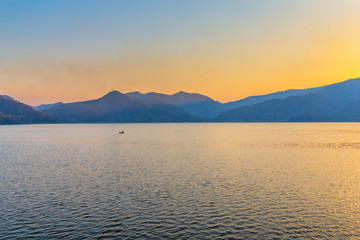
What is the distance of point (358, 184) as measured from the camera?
175 ft

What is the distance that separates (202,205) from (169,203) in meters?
4.73

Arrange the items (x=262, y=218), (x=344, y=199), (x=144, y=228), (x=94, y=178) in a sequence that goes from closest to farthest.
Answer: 1. (x=144, y=228)
2. (x=262, y=218)
3. (x=344, y=199)
4. (x=94, y=178)

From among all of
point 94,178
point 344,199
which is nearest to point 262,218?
point 344,199

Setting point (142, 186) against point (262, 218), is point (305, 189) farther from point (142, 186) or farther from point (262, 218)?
point (142, 186)

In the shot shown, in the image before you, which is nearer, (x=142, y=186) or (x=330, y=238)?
(x=330, y=238)

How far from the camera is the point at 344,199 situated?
42.8 m

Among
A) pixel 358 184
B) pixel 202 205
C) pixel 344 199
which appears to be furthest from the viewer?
pixel 358 184

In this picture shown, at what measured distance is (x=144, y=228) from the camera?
31.3 m

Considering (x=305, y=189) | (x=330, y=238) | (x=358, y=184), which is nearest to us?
(x=330, y=238)

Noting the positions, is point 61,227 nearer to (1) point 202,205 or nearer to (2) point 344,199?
(1) point 202,205

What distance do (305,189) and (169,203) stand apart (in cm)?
2485

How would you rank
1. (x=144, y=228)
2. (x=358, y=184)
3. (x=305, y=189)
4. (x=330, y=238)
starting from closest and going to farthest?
(x=330, y=238) < (x=144, y=228) < (x=305, y=189) < (x=358, y=184)

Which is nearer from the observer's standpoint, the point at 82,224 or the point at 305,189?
the point at 82,224

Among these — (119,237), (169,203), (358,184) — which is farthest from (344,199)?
(119,237)
